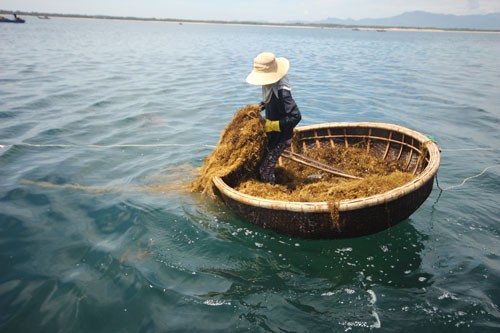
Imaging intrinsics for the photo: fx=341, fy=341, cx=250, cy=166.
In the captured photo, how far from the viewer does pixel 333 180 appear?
531 cm

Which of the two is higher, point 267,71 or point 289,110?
point 267,71

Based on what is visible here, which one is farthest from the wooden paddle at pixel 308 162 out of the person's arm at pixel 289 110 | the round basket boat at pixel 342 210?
the round basket boat at pixel 342 210

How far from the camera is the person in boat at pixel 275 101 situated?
4441 millimetres

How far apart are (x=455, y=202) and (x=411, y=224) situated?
1.19 m

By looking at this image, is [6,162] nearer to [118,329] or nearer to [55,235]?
[55,235]

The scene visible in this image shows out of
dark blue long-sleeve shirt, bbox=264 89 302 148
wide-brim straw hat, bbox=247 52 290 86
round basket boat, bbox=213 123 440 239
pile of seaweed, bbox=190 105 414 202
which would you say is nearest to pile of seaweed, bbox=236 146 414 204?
pile of seaweed, bbox=190 105 414 202

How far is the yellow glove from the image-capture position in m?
4.67

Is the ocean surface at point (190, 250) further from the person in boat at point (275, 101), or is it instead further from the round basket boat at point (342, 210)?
the person in boat at point (275, 101)

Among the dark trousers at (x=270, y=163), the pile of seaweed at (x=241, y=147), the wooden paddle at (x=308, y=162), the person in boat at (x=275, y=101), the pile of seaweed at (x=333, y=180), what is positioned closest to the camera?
the pile of seaweed at (x=333, y=180)

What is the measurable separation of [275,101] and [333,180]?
1588 mm

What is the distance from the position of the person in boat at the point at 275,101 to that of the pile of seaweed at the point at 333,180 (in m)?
0.52

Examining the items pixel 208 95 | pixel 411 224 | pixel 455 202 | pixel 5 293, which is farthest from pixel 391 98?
pixel 5 293

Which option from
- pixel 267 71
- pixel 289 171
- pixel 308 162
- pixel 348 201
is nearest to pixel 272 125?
pixel 267 71

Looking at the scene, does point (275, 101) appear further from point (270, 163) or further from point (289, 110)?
point (270, 163)
